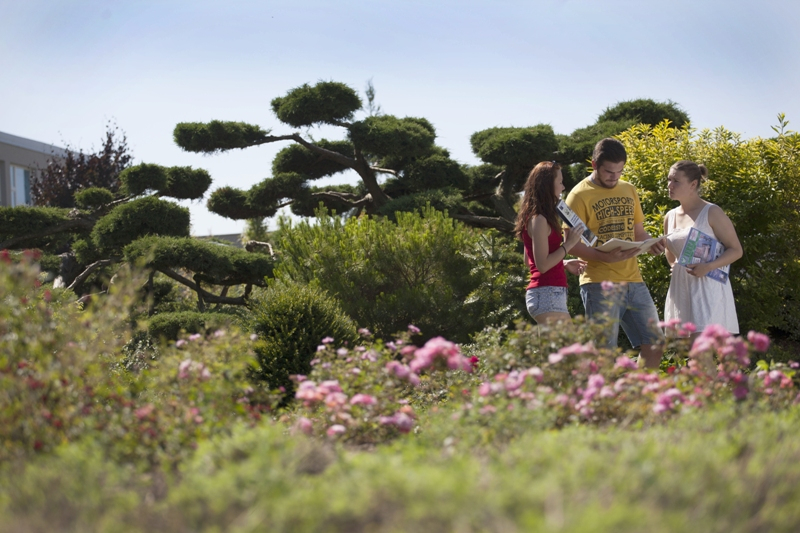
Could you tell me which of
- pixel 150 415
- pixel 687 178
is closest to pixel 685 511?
pixel 150 415

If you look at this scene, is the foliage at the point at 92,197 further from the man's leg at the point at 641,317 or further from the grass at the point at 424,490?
the grass at the point at 424,490

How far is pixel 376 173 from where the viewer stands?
46.2 feet

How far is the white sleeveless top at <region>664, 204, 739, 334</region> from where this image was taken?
412 cm

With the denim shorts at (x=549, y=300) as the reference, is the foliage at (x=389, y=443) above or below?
below

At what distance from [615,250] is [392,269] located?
4.39 metres

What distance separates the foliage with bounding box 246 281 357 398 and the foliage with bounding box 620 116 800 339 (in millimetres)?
2978

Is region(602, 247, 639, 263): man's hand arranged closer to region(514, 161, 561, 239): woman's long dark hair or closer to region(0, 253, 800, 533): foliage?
region(514, 161, 561, 239): woman's long dark hair

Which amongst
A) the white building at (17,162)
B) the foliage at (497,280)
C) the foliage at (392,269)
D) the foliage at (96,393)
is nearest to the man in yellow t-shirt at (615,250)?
the foliage at (96,393)

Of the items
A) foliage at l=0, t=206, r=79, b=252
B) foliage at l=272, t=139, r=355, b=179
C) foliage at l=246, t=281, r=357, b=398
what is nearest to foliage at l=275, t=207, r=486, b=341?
foliage at l=246, t=281, r=357, b=398

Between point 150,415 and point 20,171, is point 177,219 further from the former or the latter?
point 20,171

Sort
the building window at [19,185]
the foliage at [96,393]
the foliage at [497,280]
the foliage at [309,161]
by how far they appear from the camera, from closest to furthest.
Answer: the foliage at [96,393]
the foliage at [497,280]
the foliage at [309,161]
the building window at [19,185]

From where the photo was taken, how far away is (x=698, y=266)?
4098 mm

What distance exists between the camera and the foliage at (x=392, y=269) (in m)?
7.89

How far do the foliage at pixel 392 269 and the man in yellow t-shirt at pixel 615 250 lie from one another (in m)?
3.72
